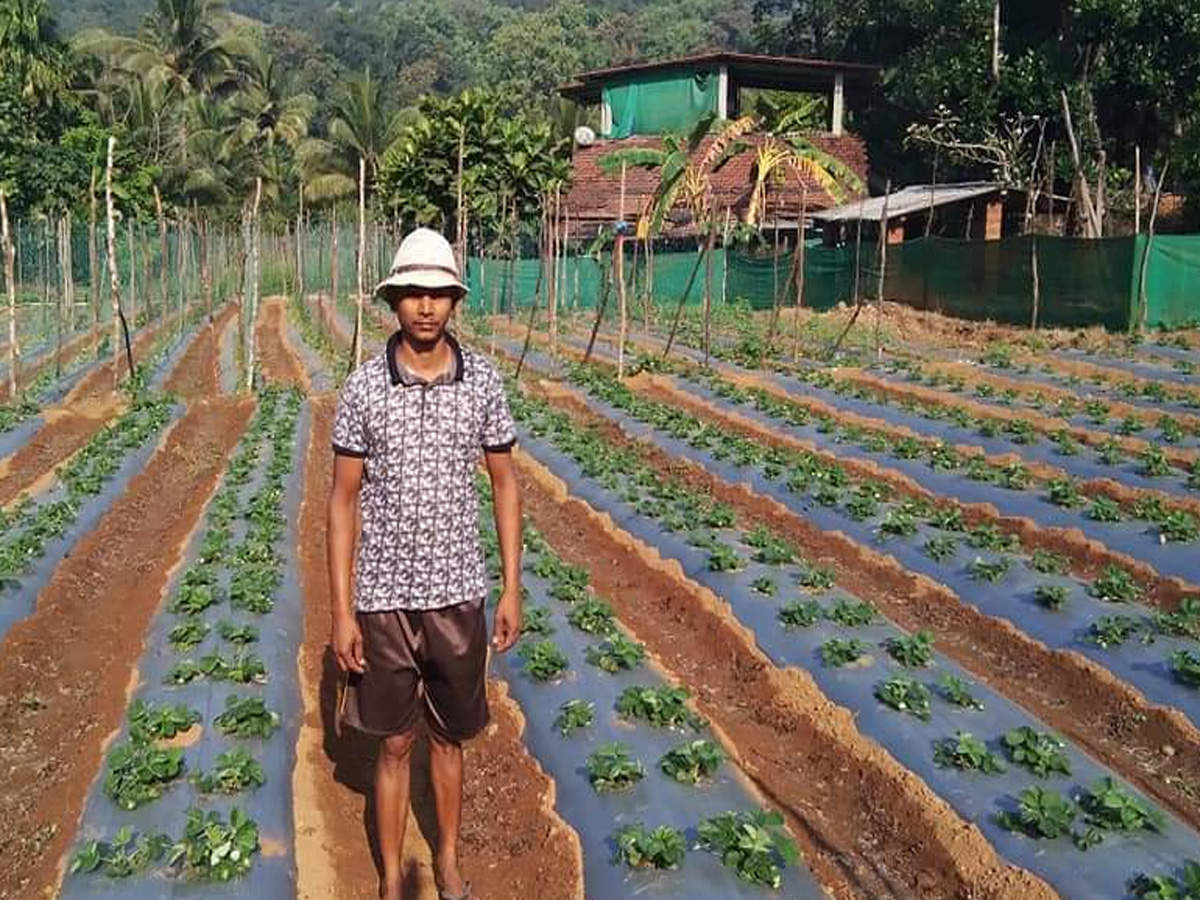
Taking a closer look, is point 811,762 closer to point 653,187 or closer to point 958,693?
point 958,693

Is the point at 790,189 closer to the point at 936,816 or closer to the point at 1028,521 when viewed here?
the point at 1028,521

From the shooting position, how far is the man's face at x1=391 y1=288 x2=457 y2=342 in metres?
3.50

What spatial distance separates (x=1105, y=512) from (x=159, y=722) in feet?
20.6

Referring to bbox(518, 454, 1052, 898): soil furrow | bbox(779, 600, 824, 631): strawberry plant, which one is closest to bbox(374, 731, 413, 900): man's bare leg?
bbox(518, 454, 1052, 898): soil furrow

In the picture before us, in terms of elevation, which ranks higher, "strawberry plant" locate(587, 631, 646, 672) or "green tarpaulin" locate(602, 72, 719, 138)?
"green tarpaulin" locate(602, 72, 719, 138)

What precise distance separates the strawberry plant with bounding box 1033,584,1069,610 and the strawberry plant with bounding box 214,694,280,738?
420 cm

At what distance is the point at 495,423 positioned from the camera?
370 cm

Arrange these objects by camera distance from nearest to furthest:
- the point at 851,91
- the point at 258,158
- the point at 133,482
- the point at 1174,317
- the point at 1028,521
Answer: the point at 1028,521, the point at 133,482, the point at 1174,317, the point at 851,91, the point at 258,158

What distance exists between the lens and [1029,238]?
65.6ft

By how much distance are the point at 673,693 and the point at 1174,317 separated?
665 inches

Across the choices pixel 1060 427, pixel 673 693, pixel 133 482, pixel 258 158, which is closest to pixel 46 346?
pixel 133 482

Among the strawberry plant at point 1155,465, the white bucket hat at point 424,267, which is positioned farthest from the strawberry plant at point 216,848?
the strawberry plant at point 1155,465

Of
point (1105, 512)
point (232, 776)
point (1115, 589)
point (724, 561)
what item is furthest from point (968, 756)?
point (1105, 512)

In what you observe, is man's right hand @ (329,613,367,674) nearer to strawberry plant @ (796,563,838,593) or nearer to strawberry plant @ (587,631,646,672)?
strawberry plant @ (587,631,646,672)
